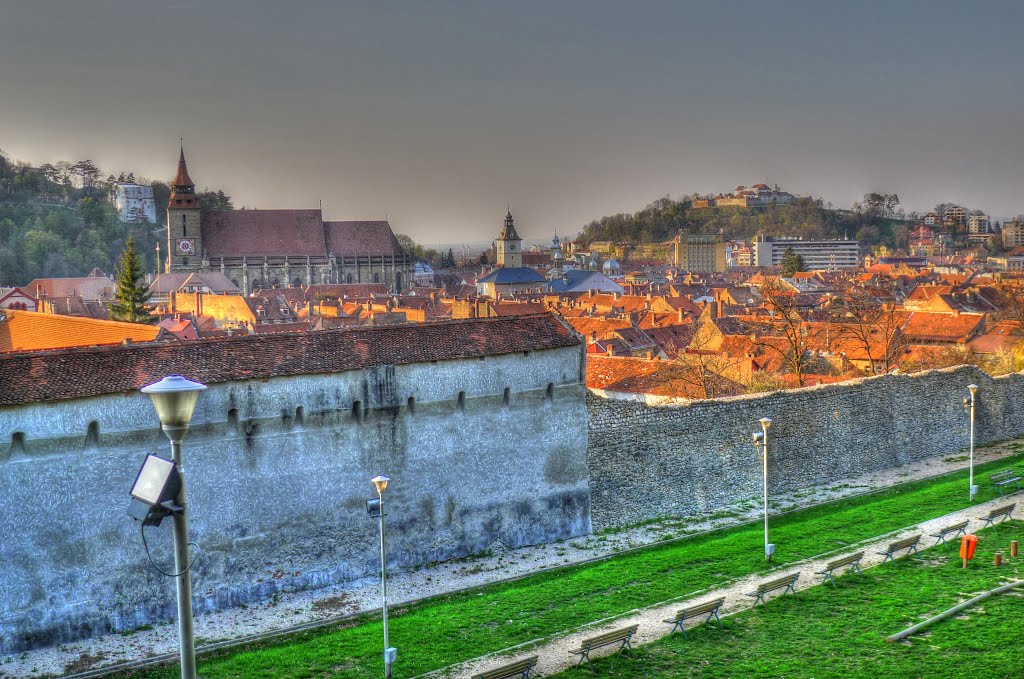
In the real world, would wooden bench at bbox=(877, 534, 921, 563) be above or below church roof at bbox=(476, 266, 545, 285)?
below

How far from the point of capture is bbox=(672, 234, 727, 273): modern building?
17850 centimetres

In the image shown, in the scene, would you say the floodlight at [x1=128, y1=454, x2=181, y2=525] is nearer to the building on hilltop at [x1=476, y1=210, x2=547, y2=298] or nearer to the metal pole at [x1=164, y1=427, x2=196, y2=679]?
the metal pole at [x1=164, y1=427, x2=196, y2=679]

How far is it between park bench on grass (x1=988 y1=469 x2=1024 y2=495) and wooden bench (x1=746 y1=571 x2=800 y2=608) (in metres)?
8.41

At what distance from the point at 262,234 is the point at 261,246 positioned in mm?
1268

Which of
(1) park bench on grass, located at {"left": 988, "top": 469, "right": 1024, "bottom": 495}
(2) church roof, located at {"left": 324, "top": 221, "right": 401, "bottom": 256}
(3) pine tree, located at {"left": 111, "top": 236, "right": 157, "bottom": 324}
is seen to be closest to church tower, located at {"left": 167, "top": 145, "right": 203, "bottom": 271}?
(2) church roof, located at {"left": 324, "top": 221, "right": 401, "bottom": 256}

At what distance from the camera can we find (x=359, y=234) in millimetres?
95375

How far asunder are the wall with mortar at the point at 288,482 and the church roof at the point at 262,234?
7532cm

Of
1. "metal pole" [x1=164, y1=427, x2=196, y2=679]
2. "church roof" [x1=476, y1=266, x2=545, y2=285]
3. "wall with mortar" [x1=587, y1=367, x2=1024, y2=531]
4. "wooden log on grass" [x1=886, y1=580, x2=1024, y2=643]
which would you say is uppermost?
"church roof" [x1=476, y1=266, x2=545, y2=285]

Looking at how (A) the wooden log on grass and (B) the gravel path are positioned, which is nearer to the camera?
(A) the wooden log on grass

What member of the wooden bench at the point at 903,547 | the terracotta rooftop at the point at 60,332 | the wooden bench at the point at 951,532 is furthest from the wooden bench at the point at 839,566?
the terracotta rooftop at the point at 60,332

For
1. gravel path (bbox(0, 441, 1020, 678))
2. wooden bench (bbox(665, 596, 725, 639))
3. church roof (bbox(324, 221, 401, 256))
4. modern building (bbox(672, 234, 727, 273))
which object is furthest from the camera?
modern building (bbox(672, 234, 727, 273))

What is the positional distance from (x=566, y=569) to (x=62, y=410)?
8577 millimetres

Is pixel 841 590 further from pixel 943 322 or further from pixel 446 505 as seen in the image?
pixel 943 322

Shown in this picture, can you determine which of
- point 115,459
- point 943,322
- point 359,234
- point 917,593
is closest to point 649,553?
point 917,593
